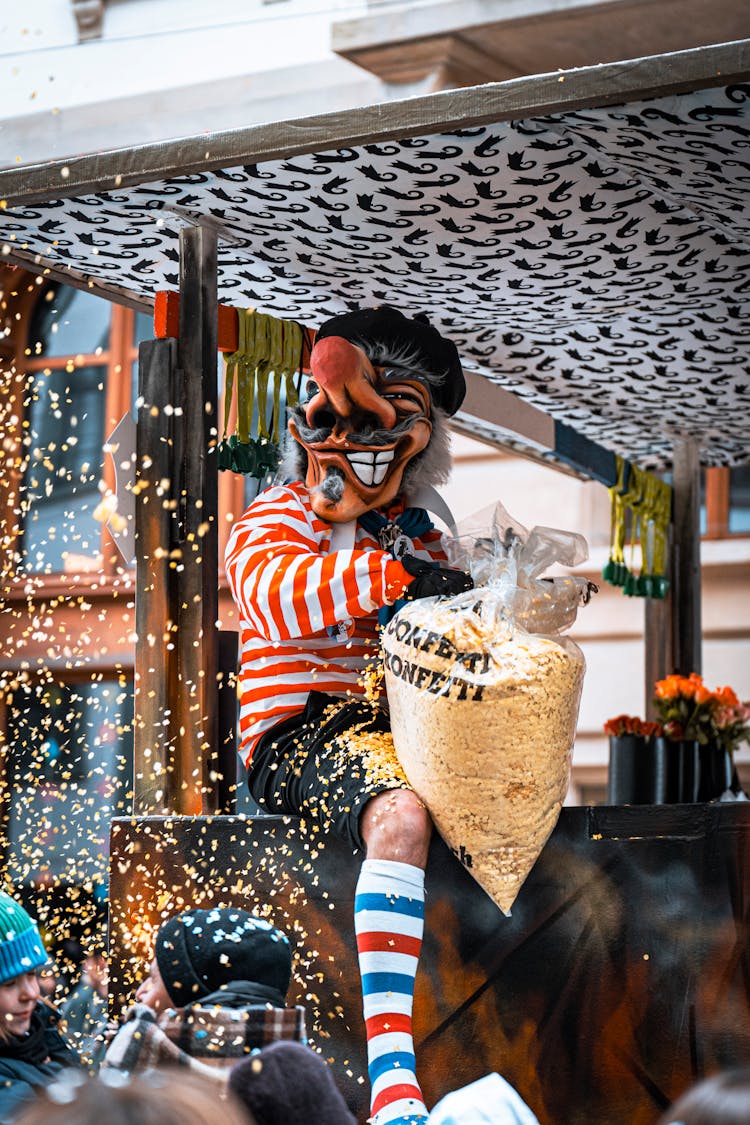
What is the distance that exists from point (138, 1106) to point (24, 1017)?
1.83 meters

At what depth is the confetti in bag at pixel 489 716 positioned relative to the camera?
2740mm

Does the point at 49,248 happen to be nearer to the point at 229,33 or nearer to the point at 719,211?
the point at 719,211

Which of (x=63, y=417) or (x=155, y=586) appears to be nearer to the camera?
(x=155, y=586)

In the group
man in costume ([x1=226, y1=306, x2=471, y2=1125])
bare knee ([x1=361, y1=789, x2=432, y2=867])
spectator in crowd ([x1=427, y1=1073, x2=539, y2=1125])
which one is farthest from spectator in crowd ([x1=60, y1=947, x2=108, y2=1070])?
spectator in crowd ([x1=427, y1=1073, x2=539, y2=1125])

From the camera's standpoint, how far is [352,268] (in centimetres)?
383

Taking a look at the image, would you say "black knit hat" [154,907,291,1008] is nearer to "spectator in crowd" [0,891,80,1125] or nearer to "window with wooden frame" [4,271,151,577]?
"spectator in crowd" [0,891,80,1125]

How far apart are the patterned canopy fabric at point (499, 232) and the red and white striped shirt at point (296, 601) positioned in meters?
0.66

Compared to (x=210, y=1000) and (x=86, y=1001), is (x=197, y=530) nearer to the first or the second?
(x=210, y=1000)

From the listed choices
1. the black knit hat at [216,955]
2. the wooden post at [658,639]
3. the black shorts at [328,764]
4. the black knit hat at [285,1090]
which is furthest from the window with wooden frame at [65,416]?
the black knit hat at [285,1090]

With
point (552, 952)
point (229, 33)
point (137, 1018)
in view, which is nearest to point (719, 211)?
point (552, 952)

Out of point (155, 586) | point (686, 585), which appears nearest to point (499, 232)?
point (155, 586)

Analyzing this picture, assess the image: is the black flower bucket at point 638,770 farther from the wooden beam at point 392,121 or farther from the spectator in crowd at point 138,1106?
the spectator in crowd at point 138,1106

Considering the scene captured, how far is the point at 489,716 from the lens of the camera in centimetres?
273

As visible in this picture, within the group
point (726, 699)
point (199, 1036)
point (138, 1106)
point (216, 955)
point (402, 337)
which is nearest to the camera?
point (138, 1106)
